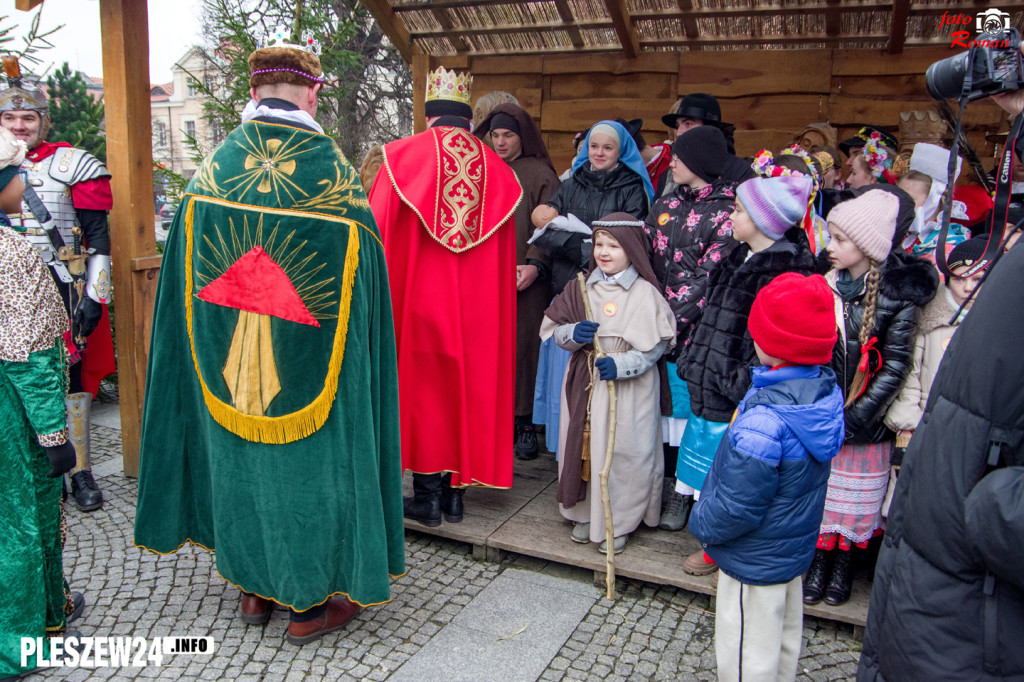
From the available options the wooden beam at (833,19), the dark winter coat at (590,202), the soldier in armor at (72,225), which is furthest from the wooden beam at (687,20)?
the soldier in armor at (72,225)

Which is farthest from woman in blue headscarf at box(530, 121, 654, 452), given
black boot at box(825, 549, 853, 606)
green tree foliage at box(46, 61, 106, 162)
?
green tree foliage at box(46, 61, 106, 162)

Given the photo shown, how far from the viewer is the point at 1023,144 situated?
138cm

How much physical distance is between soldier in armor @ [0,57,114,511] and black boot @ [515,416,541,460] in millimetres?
2393

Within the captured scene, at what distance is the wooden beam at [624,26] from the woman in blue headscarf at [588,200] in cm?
172

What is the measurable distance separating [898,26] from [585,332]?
3.59m

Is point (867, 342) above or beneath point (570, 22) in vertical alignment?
beneath

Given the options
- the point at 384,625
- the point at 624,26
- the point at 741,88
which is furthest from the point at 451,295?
the point at 741,88

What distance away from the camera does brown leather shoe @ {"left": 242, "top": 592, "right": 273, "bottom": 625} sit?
120 inches

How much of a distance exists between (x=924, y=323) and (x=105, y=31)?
14.1ft

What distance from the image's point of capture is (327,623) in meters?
2.98

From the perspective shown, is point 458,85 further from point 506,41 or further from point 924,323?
point 506,41

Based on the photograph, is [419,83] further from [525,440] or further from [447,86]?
[525,440]

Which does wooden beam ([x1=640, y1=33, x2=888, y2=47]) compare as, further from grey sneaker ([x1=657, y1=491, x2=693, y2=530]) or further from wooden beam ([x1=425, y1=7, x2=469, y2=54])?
grey sneaker ([x1=657, y1=491, x2=693, y2=530])

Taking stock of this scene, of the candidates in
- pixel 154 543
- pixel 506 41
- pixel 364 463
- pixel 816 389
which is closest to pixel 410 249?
pixel 364 463
